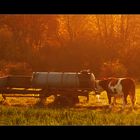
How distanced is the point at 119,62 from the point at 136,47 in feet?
3.63

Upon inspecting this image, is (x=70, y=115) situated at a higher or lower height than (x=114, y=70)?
lower

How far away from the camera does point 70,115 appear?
9.63 meters

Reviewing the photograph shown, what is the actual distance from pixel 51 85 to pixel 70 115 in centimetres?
164

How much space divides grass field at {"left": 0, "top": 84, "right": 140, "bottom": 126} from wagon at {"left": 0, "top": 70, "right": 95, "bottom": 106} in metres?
0.39

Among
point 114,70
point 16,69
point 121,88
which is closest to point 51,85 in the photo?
point 16,69

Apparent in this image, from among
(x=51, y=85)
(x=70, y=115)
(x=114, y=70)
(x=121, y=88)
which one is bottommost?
(x=70, y=115)

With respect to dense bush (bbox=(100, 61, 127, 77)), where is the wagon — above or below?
below

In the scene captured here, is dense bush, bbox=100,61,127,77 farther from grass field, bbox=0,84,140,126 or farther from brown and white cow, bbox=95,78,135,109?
grass field, bbox=0,84,140,126

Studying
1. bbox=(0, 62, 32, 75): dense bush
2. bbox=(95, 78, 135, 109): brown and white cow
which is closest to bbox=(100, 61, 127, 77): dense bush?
bbox=(95, 78, 135, 109): brown and white cow

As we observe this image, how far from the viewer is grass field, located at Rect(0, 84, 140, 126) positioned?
9172mm

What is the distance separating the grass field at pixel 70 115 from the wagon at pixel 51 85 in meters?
0.39

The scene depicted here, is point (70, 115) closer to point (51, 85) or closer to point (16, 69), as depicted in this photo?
point (51, 85)

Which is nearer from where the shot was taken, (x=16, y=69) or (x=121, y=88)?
(x=121, y=88)
